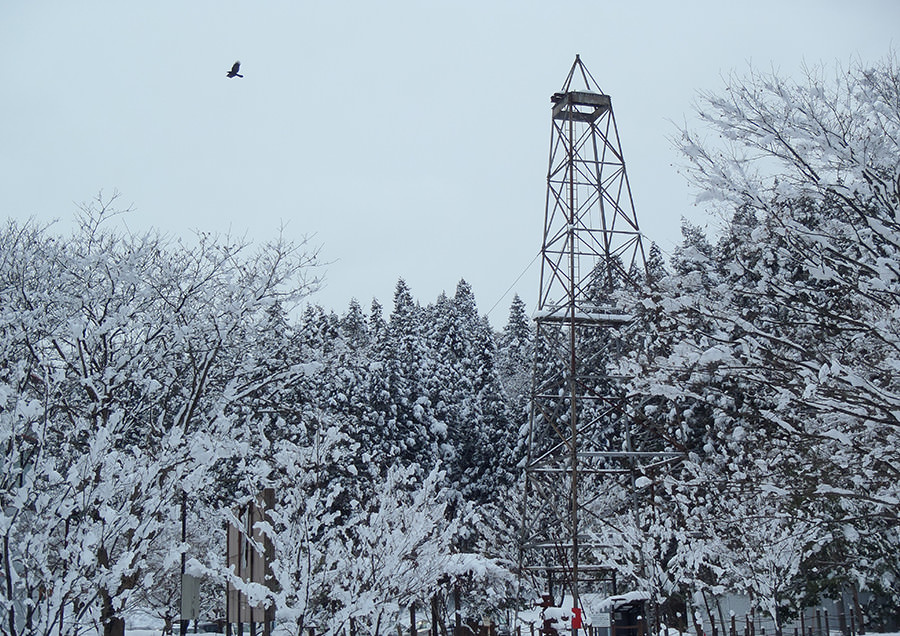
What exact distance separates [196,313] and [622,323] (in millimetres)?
10732

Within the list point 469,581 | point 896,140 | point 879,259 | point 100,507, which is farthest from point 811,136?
point 469,581

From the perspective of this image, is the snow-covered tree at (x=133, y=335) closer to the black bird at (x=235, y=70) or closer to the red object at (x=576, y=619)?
the black bird at (x=235, y=70)

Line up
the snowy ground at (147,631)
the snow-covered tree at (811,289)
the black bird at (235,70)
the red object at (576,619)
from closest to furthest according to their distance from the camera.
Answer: the snow-covered tree at (811,289), the black bird at (235,70), the red object at (576,619), the snowy ground at (147,631)

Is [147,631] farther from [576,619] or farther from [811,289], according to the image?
[811,289]

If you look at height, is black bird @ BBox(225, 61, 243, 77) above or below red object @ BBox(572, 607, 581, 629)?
above

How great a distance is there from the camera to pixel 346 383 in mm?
41906

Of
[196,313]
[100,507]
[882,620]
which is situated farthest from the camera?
[882,620]

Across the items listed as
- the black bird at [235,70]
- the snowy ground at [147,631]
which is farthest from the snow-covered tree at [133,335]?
the snowy ground at [147,631]

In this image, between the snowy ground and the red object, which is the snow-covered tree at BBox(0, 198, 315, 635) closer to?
the red object

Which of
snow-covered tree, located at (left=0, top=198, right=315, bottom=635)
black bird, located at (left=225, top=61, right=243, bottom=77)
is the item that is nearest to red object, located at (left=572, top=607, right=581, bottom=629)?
snow-covered tree, located at (left=0, top=198, right=315, bottom=635)

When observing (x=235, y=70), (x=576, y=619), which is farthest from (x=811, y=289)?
(x=576, y=619)

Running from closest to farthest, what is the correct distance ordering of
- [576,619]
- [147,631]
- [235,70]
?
[235,70] → [576,619] → [147,631]

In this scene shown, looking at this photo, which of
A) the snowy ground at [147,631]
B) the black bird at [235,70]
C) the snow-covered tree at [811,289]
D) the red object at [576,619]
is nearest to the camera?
the snow-covered tree at [811,289]

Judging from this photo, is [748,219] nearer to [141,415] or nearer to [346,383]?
[141,415]
